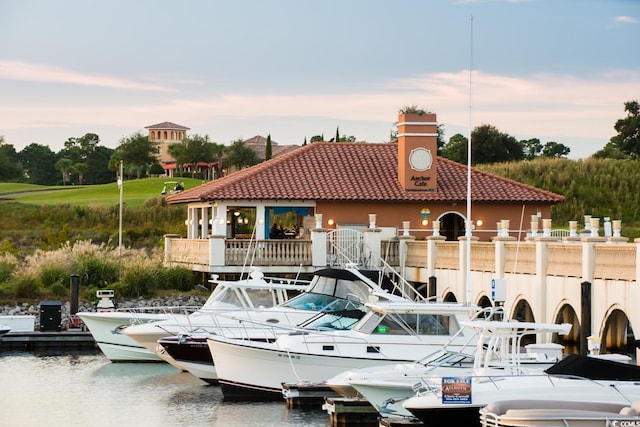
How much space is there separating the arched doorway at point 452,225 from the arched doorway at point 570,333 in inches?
604

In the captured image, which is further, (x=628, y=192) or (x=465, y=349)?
(x=628, y=192)

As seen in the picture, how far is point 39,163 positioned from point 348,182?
9663 cm

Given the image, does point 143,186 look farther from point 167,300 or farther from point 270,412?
point 270,412

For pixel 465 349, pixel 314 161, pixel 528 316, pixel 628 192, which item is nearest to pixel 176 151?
pixel 628 192

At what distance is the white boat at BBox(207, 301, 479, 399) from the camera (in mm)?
29281

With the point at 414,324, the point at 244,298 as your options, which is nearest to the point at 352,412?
the point at 414,324

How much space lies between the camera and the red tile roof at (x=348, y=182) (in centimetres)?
4897

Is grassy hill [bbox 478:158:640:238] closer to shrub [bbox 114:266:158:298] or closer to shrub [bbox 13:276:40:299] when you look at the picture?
shrub [bbox 114:266:158:298]

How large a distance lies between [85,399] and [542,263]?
11.8 m

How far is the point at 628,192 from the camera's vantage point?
73312mm

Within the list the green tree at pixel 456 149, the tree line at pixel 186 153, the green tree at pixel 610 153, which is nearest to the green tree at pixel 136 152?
the tree line at pixel 186 153

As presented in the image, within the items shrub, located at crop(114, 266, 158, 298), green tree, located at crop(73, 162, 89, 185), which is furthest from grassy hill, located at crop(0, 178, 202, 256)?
green tree, located at crop(73, 162, 89, 185)

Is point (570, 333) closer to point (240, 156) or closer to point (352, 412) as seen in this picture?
point (352, 412)

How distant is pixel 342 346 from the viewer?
97.2 ft
